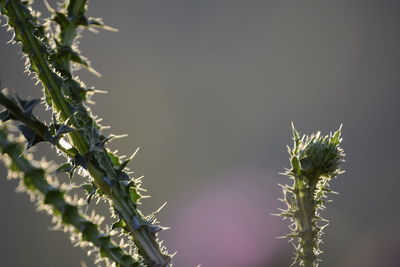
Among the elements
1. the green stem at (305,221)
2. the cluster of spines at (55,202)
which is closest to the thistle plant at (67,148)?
the cluster of spines at (55,202)

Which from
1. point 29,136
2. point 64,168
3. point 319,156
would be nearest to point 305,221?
point 319,156

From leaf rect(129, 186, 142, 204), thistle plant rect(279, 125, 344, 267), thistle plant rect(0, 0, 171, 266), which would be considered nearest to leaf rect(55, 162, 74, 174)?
thistle plant rect(0, 0, 171, 266)

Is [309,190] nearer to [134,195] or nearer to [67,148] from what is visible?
[134,195]

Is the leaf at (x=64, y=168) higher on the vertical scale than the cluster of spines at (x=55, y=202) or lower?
higher

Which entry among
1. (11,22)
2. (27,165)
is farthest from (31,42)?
(27,165)

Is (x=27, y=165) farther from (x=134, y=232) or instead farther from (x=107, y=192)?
(x=134, y=232)

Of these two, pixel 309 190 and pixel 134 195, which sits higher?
pixel 309 190

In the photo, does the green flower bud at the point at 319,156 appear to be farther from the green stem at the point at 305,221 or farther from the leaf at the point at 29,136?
the leaf at the point at 29,136
